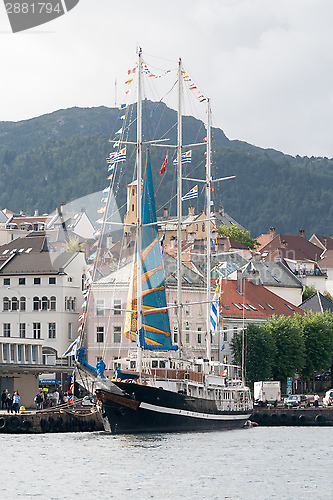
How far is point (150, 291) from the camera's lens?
80.2m

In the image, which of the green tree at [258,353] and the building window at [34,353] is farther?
the green tree at [258,353]

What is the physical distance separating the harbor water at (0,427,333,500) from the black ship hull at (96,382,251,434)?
1.38 m

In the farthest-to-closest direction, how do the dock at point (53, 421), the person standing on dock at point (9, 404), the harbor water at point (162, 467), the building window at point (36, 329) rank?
the building window at point (36, 329) → the person standing on dock at point (9, 404) → the dock at point (53, 421) → the harbor water at point (162, 467)

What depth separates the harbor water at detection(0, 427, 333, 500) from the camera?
47438 millimetres

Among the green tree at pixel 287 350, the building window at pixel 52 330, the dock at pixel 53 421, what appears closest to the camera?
the dock at pixel 53 421

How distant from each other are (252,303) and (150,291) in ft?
188

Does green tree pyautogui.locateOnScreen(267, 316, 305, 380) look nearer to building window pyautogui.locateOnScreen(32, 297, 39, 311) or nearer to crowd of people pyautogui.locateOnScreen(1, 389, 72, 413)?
building window pyautogui.locateOnScreen(32, 297, 39, 311)

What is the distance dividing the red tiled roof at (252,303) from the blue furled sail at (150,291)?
45.9 m

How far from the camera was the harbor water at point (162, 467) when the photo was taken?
47.4 meters

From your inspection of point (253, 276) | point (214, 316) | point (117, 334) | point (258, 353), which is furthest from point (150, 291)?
point (253, 276)

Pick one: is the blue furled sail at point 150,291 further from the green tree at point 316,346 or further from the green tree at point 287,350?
the green tree at point 316,346

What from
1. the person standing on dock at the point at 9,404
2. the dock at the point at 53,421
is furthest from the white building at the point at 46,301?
the dock at the point at 53,421

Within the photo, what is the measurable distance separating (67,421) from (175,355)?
1047cm

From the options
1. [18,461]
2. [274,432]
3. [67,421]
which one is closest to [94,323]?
[274,432]
